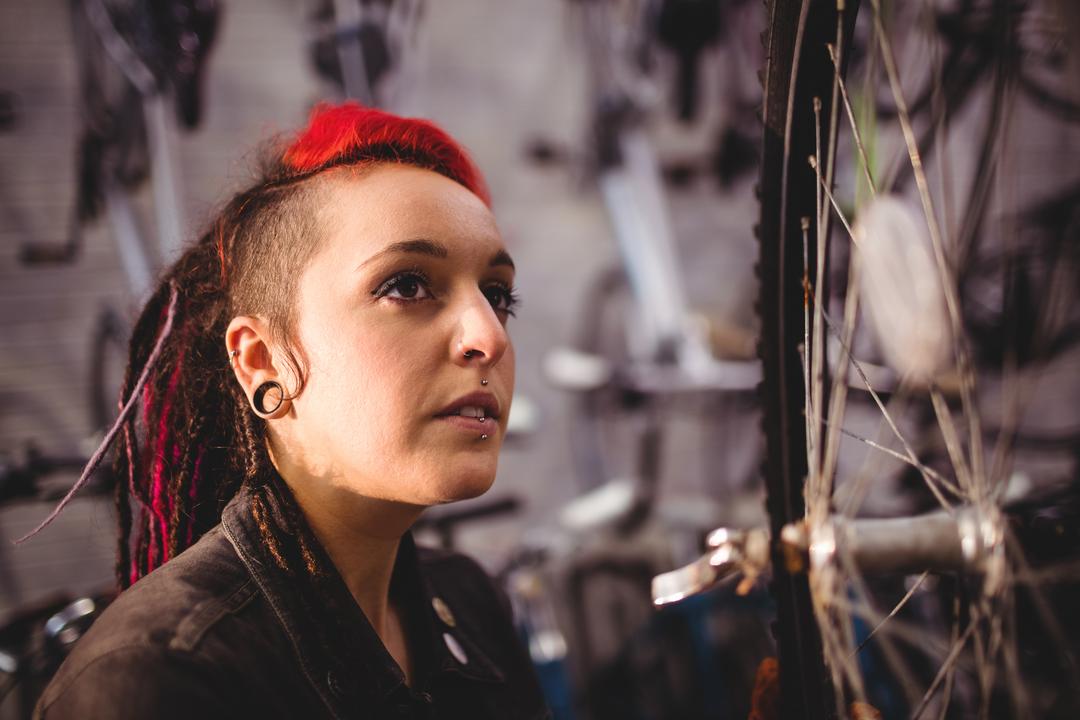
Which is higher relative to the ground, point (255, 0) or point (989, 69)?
point (255, 0)

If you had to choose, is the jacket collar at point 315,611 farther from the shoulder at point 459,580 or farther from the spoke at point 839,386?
the spoke at point 839,386

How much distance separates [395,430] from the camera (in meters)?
0.91

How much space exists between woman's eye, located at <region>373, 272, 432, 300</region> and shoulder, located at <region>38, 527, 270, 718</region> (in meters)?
0.42

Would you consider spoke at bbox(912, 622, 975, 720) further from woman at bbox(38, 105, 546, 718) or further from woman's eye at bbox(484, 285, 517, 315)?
woman's eye at bbox(484, 285, 517, 315)

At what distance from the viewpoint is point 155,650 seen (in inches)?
29.0

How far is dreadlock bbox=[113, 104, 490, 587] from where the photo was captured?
3.27 ft

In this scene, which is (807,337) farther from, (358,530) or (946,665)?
(358,530)

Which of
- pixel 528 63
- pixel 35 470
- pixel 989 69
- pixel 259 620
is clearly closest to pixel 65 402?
pixel 35 470

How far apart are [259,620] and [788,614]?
0.74 m

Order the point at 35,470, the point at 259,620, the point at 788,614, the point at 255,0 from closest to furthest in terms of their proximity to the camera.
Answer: the point at 259,620
the point at 788,614
the point at 35,470
the point at 255,0

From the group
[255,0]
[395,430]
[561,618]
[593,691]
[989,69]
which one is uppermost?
[255,0]

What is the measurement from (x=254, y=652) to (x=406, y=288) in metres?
0.50

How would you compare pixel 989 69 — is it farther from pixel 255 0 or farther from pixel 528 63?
pixel 255 0

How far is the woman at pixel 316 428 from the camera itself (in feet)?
2.76
